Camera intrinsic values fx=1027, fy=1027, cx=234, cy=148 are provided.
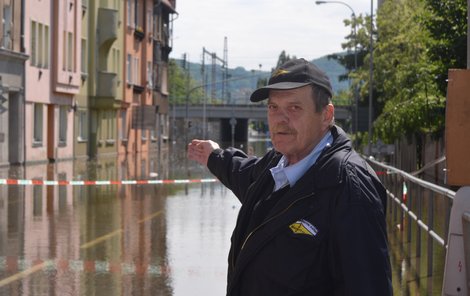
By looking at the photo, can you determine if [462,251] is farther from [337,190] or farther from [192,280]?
[192,280]

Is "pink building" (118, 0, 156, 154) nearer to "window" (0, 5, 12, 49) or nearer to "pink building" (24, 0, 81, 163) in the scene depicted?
"pink building" (24, 0, 81, 163)

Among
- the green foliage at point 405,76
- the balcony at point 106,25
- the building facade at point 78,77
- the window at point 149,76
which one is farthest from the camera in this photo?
the window at point 149,76

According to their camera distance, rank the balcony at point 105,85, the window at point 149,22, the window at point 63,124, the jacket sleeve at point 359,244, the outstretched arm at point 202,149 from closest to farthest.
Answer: the jacket sleeve at point 359,244
the outstretched arm at point 202,149
the window at point 63,124
the balcony at point 105,85
the window at point 149,22

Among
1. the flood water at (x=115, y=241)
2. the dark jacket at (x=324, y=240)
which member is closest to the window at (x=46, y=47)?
the flood water at (x=115, y=241)

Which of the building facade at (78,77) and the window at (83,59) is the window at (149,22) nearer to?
the building facade at (78,77)

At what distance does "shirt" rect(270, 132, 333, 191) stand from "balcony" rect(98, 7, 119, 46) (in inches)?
1937

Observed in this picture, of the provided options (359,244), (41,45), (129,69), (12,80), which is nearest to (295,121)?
(359,244)

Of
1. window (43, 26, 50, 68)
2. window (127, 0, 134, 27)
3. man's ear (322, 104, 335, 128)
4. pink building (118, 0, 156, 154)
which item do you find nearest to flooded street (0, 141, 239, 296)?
man's ear (322, 104, 335, 128)

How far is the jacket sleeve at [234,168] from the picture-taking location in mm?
4457

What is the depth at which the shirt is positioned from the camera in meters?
3.70

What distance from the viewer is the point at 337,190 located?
11.4ft

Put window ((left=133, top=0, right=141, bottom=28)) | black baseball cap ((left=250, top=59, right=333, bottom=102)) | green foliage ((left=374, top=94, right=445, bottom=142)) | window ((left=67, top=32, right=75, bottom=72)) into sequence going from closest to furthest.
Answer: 1. black baseball cap ((left=250, top=59, right=333, bottom=102))
2. green foliage ((left=374, top=94, right=445, bottom=142))
3. window ((left=67, top=32, right=75, bottom=72))
4. window ((left=133, top=0, right=141, bottom=28))

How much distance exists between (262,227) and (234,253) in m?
0.30

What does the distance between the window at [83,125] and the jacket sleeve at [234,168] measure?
45787 mm
